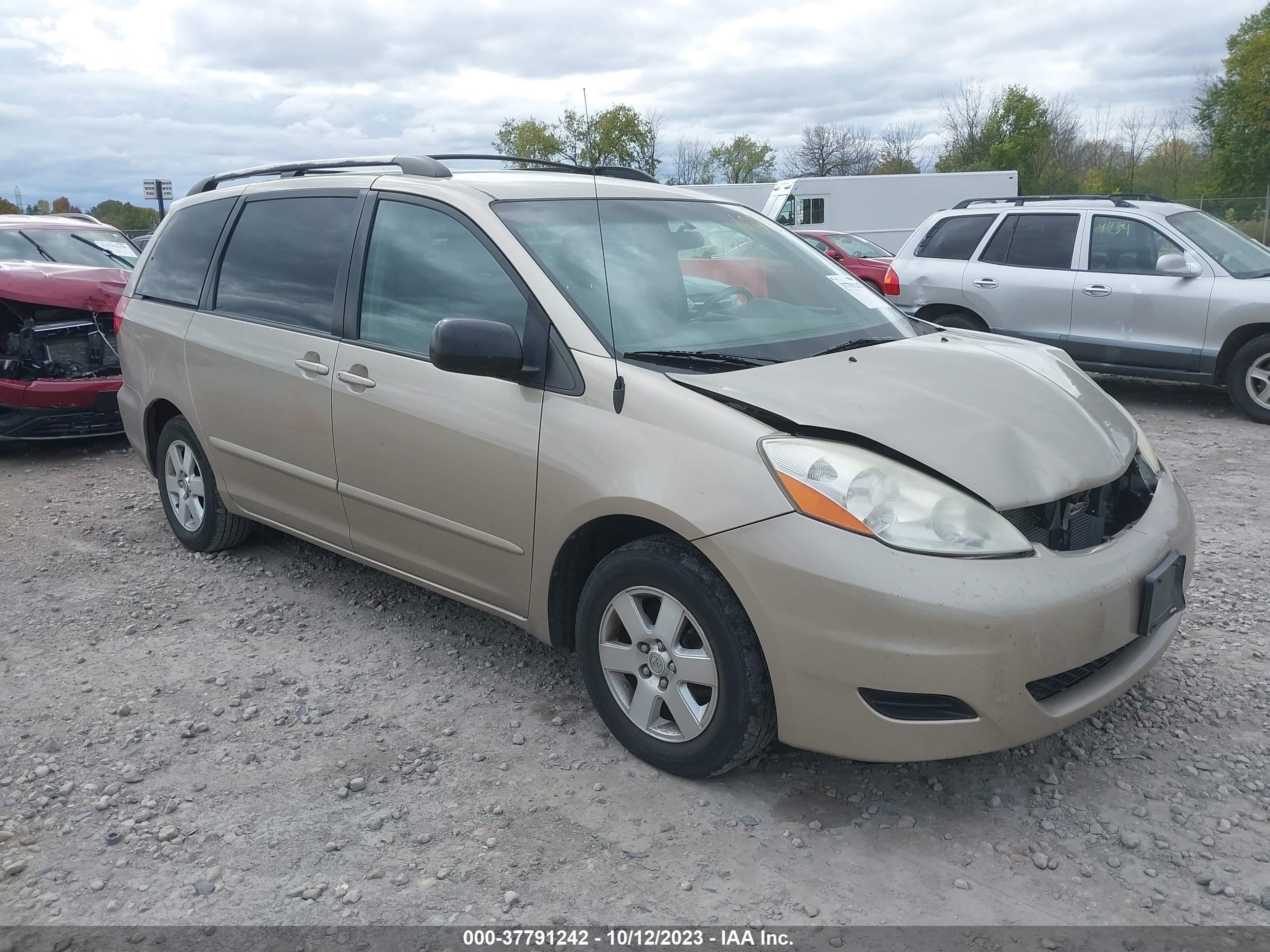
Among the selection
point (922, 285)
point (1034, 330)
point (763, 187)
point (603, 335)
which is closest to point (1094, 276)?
point (1034, 330)

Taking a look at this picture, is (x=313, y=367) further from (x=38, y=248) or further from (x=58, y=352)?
(x=38, y=248)

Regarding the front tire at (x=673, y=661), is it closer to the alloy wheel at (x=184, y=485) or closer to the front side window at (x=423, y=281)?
the front side window at (x=423, y=281)

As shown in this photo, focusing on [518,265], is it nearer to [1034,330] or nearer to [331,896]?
[331,896]

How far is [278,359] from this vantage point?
4.14 m

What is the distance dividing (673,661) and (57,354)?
6.14 metres

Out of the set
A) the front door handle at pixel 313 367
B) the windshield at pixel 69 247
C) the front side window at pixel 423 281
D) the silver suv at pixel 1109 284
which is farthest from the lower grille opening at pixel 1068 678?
the windshield at pixel 69 247

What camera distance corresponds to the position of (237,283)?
453cm

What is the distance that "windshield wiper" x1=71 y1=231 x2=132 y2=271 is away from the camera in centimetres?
884

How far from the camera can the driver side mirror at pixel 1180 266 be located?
7.98 m

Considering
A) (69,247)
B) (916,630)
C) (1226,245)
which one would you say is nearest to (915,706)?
(916,630)

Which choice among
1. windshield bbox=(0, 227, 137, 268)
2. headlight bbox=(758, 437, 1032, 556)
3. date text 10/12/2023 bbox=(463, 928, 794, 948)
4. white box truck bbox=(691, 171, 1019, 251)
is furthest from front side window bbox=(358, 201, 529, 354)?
white box truck bbox=(691, 171, 1019, 251)

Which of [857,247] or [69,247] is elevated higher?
[857,247]

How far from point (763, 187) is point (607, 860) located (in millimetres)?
26913

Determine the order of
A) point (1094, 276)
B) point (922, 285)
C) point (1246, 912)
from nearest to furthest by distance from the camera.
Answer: point (1246, 912) < point (1094, 276) < point (922, 285)
